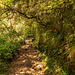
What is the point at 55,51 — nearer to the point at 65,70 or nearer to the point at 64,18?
the point at 65,70

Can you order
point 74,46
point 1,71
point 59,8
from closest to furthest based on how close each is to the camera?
point 74,46, point 1,71, point 59,8

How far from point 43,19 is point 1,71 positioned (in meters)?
5.26

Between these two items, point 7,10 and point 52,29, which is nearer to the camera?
point 52,29

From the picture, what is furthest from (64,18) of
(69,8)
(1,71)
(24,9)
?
(1,71)

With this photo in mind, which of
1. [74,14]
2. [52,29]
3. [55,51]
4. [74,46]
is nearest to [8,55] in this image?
[55,51]

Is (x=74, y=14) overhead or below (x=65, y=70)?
overhead

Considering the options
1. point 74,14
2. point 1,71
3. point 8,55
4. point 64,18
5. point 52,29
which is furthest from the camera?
point 52,29

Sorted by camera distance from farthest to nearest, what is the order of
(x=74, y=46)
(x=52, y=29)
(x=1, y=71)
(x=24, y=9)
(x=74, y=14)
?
(x=24, y=9), (x=52, y=29), (x=1, y=71), (x=74, y=14), (x=74, y=46)

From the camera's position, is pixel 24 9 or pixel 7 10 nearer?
pixel 7 10

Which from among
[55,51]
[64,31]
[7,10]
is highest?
[7,10]

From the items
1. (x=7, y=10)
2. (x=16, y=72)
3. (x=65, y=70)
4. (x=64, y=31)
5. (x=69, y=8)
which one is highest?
(x=7, y=10)

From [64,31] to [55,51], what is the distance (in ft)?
4.56

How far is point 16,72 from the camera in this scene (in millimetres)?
4980

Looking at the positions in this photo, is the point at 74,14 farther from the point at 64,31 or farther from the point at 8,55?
the point at 8,55
